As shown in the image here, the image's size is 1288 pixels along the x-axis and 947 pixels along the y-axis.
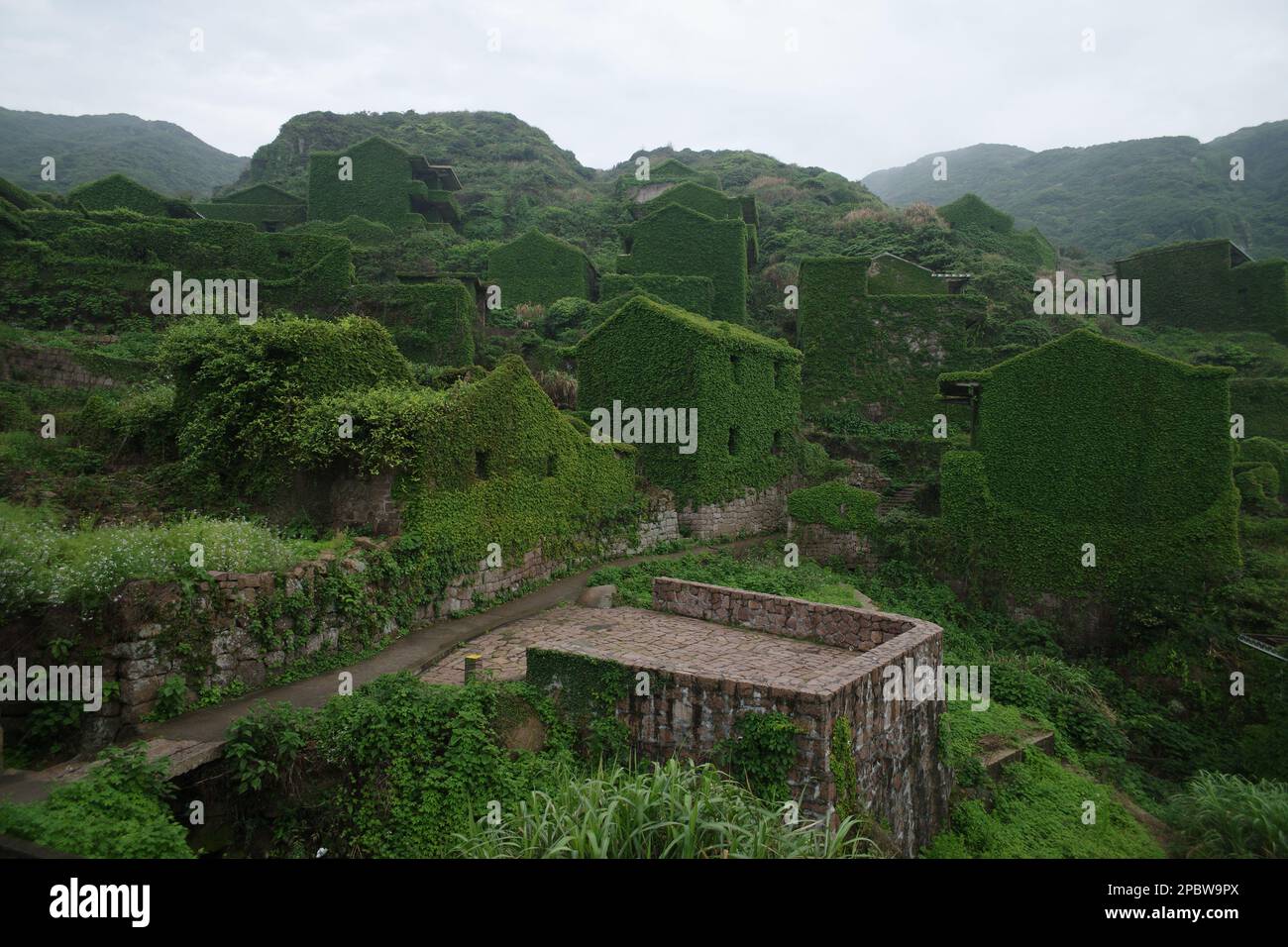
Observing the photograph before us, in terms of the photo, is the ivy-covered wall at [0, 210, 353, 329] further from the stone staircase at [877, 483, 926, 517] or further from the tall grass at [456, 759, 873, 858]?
the tall grass at [456, 759, 873, 858]

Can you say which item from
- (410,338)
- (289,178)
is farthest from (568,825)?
(289,178)

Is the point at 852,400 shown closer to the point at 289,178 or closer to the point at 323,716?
the point at 323,716

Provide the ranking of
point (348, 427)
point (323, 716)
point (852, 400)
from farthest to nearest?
point (852, 400), point (348, 427), point (323, 716)

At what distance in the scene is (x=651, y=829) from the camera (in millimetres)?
5465

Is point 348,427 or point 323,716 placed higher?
point 348,427

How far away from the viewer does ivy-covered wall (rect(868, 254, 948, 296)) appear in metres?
36.5

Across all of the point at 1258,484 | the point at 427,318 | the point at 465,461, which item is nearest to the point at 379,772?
the point at 465,461

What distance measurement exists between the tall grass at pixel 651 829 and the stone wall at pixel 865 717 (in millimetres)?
858

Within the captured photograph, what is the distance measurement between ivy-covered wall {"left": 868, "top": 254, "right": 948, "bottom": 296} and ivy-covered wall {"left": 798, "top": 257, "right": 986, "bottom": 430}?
2563mm

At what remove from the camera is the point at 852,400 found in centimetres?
3397

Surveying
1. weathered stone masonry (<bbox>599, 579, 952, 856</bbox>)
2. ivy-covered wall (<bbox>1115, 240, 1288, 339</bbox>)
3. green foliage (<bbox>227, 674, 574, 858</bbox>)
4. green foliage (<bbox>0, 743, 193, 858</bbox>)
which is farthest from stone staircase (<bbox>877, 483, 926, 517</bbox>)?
ivy-covered wall (<bbox>1115, 240, 1288, 339</bbox>)

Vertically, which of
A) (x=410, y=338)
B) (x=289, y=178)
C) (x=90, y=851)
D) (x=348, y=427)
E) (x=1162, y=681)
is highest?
(x=289, y=178)

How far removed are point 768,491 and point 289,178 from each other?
191 feet
